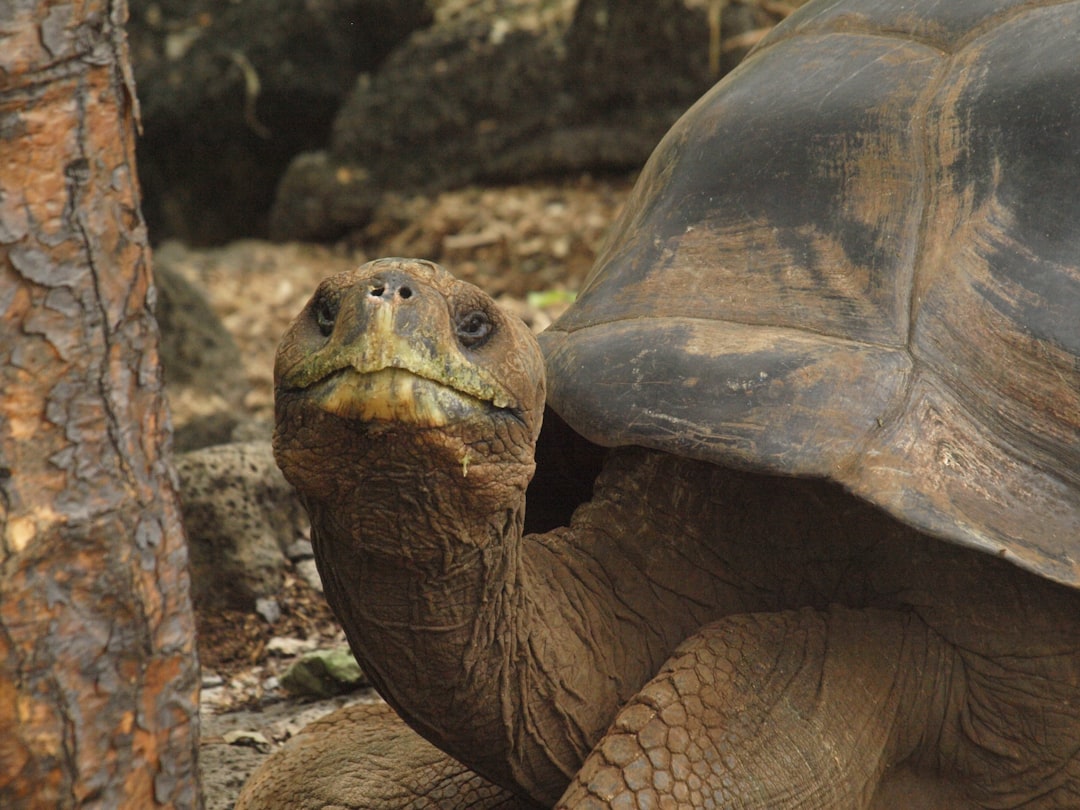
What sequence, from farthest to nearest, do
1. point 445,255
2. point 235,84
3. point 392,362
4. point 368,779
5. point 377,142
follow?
point 235,84 → point 377,142 → point 445,255 → point 368,779 → point 392,362

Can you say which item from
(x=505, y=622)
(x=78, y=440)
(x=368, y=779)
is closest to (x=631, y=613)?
(x=505, y=622)

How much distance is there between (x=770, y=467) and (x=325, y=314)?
0.75m

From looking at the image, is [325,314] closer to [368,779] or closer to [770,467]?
[770,467]

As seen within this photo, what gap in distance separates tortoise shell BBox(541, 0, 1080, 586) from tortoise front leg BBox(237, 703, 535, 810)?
84cm

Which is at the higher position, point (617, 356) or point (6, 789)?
point (617, 356)

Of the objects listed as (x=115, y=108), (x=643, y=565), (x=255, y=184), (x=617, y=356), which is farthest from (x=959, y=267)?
(x=255, y=184)

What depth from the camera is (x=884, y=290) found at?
7.30 feet

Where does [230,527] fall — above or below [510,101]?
below

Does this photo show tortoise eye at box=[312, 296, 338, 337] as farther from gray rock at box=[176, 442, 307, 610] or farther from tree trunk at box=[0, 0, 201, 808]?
gray rock at box=[176, 442, 307, 610]

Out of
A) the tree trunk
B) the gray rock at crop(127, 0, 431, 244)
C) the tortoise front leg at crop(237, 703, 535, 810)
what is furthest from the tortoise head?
the gray rock at crop(127, 0, 431, 244)

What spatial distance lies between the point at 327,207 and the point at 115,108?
5.92m

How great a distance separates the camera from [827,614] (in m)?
2.29

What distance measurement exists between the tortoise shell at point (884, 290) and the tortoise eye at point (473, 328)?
0.41 meters

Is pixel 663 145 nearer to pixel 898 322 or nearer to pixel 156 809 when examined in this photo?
pixel 898 322
